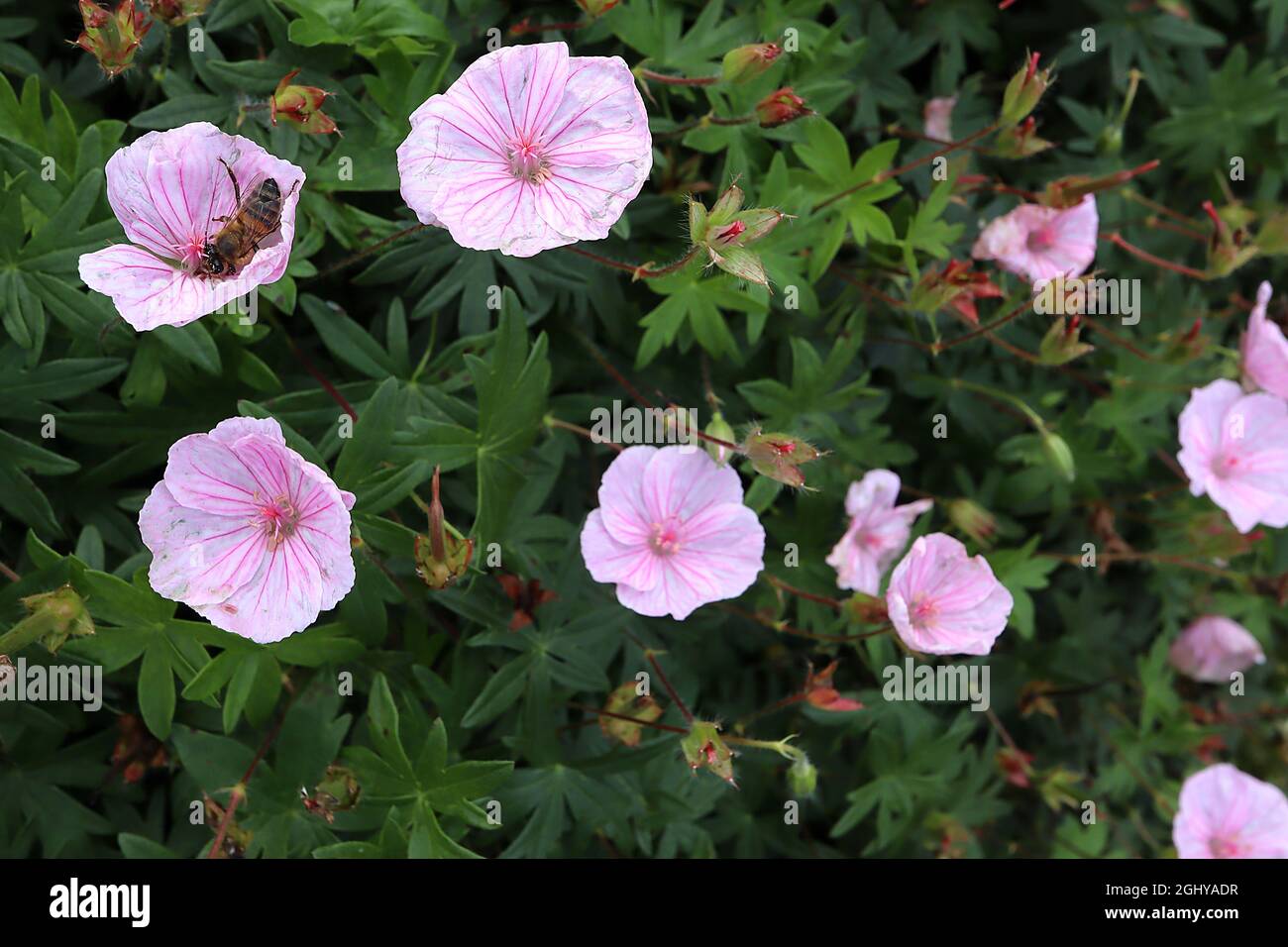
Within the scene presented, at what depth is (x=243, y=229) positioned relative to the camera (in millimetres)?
1371

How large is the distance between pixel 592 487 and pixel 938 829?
954mm

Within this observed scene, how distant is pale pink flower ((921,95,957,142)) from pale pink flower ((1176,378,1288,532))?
725mm

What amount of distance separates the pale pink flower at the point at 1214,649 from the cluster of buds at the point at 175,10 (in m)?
2.31

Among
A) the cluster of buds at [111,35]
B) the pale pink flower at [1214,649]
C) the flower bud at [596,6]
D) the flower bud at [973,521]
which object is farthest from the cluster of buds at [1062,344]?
the cluster of buds at [111,35]

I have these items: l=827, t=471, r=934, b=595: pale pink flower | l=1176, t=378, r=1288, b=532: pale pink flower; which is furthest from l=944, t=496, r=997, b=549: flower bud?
l=1176, t=378, r=1288, b=532: pale pink flower

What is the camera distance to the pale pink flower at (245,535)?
135 cm

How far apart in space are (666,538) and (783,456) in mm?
250

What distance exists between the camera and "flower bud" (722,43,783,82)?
5.25 ft

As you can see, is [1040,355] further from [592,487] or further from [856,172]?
[592,487]

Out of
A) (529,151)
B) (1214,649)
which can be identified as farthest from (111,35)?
(1214,649)

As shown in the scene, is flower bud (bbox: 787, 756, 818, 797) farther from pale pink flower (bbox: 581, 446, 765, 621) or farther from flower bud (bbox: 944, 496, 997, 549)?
flower bud (bbox: 944, 496, 997, 549)
